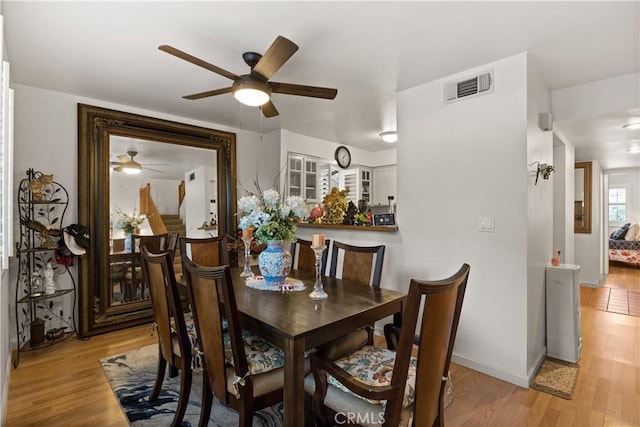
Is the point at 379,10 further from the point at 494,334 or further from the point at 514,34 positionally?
the point at 494,334

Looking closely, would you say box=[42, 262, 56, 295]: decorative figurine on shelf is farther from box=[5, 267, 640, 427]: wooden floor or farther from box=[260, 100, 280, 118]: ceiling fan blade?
box=[260, 100, 280, 118]: ceiling fan blade

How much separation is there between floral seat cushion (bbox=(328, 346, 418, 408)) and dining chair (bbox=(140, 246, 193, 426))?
0.91 metres

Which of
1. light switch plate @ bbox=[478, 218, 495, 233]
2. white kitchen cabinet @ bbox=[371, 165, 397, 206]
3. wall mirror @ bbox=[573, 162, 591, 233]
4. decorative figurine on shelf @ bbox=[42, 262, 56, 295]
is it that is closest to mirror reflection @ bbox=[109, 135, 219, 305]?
decorative figurine on shelf @ bbox=[42, 262, 56, 295]

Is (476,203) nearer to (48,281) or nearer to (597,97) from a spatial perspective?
(597,97)

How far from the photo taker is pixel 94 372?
102 inches

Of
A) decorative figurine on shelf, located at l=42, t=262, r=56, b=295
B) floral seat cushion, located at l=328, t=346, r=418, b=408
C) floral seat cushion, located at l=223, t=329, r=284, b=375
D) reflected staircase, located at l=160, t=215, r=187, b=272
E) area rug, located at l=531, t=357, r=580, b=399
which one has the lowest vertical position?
area rug, located at l=531, t=357, r=580, b=399

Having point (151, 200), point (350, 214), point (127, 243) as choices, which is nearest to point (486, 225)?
point (350, 214)

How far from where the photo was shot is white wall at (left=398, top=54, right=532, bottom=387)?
242cm

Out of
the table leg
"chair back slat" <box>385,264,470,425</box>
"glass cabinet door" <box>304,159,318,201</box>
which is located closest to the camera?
"chair back slat" <box>385,264,470,425</box>

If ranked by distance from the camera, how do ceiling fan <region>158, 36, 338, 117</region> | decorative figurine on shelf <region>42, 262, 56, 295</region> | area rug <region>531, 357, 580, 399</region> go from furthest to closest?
decorative figurine on shelf <region>42, 262, 56, 295</region> → area rug <region>531, 357, 580, 399</region> → ceiling fan <region>158, 36, 338, 117</region>

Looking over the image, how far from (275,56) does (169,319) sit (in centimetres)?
170

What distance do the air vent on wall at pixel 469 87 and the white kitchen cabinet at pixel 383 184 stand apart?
3.48 metres

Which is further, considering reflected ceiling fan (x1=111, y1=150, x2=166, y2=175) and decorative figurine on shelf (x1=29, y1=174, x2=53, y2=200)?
reflected ceiling fan (x1=111, y1=150, x2=166, y2=175)

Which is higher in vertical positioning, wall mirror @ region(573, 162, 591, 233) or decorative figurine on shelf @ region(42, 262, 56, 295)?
wall mirror @ region(573, 162, 591, 233)
